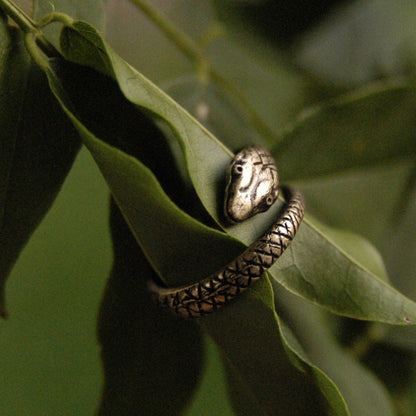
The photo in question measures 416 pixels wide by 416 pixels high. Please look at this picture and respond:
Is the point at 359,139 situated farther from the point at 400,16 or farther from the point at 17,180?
the point at 17,180

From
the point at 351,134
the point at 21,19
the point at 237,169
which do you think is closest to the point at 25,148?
the point at 21,19

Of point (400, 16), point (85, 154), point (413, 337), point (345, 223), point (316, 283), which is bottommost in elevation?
point (413, 337)

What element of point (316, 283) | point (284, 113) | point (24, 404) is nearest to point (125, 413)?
point (24, 404)

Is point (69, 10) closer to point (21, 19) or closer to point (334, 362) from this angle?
point (21, 19)

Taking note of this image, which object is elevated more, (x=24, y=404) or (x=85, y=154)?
(x=85, y=154)

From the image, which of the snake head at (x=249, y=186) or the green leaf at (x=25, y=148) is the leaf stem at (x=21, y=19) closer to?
the green leaf at (x=25, y=148)

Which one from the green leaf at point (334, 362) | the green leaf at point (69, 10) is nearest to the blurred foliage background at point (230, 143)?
the green leaf at point (69, 10)

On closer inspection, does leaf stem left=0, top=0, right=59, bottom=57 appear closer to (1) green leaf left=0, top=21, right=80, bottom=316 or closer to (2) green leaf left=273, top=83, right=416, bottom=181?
(1) green leaf left=0, top=21, right=80, bottom=316
